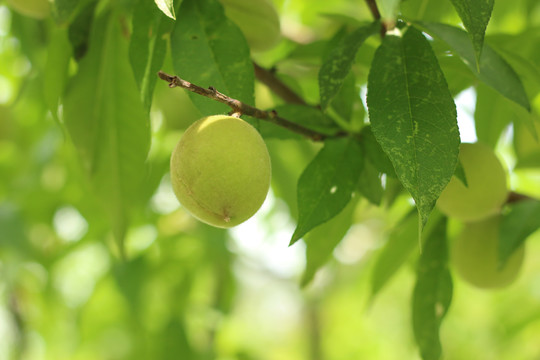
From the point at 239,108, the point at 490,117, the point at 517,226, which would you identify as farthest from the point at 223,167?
the point at 490,117

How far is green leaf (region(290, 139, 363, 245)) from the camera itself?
0.83 meters

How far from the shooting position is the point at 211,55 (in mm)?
845

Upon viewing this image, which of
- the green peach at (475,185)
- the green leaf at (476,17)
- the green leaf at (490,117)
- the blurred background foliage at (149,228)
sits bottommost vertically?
the blurred background foliage at (149,228)

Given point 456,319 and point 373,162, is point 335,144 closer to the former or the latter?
point 373,162

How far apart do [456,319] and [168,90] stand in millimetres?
2447

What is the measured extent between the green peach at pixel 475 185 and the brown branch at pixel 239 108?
216mm

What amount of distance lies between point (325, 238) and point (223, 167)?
0.39 meters

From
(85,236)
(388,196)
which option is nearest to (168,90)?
(85,236)

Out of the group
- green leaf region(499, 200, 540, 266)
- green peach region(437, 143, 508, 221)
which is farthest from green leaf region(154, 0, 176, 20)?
green leaf region(499, 200, 540, 266)

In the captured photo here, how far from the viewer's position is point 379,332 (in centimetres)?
394

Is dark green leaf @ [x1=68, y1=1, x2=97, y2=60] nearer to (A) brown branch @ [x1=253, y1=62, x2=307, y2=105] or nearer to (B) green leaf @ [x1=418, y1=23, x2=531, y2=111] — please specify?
(A) brown branch @ [x1=253, y1=62, x2=307, y2=105]

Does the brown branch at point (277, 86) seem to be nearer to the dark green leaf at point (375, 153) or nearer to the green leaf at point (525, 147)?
the dark green leaf at point (375, 153)

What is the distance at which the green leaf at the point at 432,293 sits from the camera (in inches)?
42.8

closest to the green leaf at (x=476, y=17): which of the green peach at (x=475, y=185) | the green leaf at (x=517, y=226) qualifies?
the green peach at (x=475, y=185)
